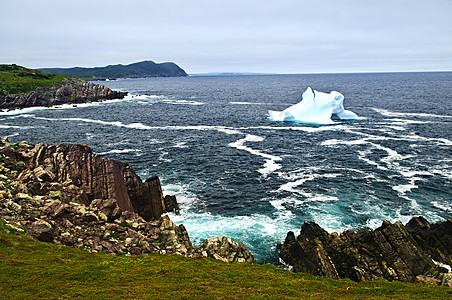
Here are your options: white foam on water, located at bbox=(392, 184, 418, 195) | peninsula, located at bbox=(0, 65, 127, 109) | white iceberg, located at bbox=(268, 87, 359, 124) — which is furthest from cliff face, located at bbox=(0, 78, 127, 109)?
white foam on water, located at bbox=(392, 184, 418, 195)

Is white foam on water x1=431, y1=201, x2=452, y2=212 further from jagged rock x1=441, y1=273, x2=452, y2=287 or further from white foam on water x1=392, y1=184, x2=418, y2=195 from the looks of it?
jagged rock x1=441, y1=273, x2=452, y2=287

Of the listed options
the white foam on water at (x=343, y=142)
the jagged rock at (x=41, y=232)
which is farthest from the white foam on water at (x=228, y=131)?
the jagged rock at (x=41, y=232)

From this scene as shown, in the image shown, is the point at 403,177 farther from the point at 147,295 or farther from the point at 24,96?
the point at 24,96

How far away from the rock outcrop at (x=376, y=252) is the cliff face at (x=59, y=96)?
166m

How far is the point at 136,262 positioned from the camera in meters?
24.0

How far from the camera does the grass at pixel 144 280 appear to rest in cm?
1820

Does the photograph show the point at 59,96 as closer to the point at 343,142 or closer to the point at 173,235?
the point at 343,142

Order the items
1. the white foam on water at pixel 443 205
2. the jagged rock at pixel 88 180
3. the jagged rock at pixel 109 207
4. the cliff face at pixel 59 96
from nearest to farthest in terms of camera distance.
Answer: the jagged rock at pixel 109 207, the jagged rock at pixel 88 180, the white foam on water at pixel 443 205, the cliff face at pixel 59 96

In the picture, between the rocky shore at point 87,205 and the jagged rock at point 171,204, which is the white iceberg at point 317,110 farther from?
the rocky shore at point 87,205

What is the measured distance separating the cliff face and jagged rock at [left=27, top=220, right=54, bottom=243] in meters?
153

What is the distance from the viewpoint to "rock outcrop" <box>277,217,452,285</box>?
2920 centimetres

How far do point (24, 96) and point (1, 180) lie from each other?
15004 cm

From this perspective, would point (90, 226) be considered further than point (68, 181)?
No

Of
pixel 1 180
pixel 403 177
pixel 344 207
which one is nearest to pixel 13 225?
pixel 1 180
